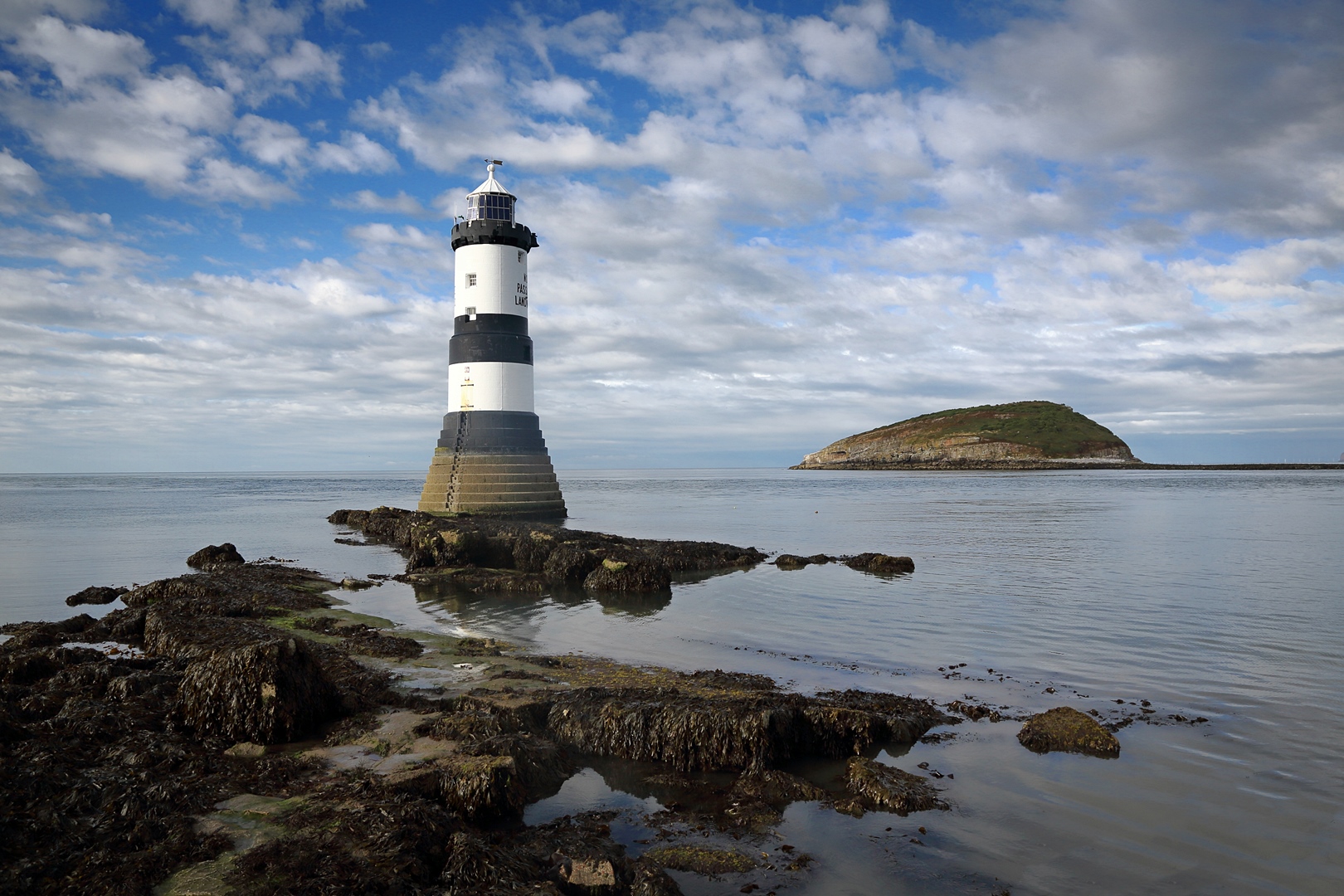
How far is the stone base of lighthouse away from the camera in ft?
111

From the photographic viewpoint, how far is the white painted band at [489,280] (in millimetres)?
33312

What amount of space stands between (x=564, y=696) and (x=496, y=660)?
2.84 metres

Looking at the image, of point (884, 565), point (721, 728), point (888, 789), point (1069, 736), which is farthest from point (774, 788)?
point (884, 565)

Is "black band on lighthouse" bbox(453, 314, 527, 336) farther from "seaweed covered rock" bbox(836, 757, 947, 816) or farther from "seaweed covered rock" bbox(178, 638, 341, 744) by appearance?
"seaweed covered rock" bbox(836, 757, 947, 816)

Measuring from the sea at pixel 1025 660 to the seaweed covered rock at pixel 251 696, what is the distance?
293 centimetres

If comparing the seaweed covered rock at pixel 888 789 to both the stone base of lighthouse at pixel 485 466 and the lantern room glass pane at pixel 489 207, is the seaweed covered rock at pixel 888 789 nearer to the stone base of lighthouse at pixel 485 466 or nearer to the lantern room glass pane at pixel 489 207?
the stone base of lighthouse at pixel 485 466

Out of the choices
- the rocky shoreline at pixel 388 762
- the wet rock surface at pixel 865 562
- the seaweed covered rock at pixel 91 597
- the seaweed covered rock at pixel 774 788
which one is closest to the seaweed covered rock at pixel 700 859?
the rocky shoreline at pixel 388 762

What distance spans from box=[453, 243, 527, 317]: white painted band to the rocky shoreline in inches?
914

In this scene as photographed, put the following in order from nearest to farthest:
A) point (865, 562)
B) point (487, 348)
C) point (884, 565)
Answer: point (884, 565) → point (865, 562) → point (487, 348)

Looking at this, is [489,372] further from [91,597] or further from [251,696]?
[251,696]

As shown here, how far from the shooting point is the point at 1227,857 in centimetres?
577

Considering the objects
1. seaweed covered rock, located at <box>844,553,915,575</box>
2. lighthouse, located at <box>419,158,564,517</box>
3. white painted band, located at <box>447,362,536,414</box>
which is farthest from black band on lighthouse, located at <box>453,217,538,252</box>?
seaweed covered rock, located at <box>844,553,915,575</box>

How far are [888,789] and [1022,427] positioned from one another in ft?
512

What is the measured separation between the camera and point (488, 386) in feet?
110
